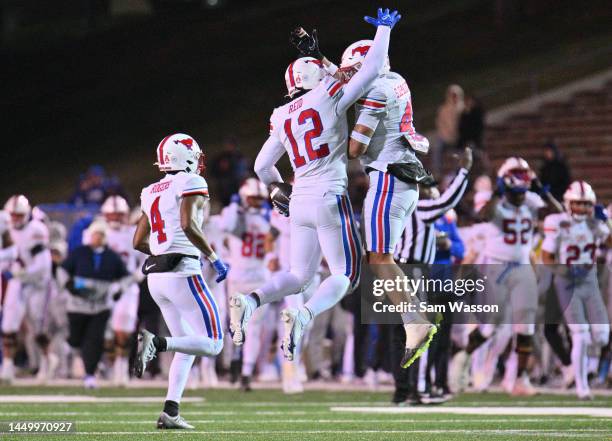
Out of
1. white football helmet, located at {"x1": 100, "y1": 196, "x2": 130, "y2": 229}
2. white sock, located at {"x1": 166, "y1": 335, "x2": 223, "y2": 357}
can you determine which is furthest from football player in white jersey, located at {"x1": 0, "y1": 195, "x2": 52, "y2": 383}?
white sock, located at {"x1": 166, "y1": 335, "x2": 223, "y2": 357}

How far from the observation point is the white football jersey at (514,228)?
13.9 metres

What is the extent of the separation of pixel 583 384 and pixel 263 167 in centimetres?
501

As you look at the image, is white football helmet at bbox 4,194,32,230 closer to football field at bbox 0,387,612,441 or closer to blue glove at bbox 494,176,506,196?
football field at bbox 0,387,612,441

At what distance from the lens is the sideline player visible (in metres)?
13.7

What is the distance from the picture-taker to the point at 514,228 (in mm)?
13852

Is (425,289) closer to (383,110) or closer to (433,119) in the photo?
(383,110)

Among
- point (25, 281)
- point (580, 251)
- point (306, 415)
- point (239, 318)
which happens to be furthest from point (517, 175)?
point (25, 281)

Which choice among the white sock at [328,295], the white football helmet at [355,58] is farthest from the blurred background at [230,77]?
the white sock at [328,295]

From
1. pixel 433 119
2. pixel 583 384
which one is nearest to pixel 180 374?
pixel 583 384

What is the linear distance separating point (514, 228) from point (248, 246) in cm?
303

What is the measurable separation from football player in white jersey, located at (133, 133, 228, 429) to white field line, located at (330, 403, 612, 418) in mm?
2374

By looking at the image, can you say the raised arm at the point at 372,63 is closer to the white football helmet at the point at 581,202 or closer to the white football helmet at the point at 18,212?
the white football helmet at the point at 581,202

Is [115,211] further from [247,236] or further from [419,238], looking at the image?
[419,238]

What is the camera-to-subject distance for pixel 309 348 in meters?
16.3
